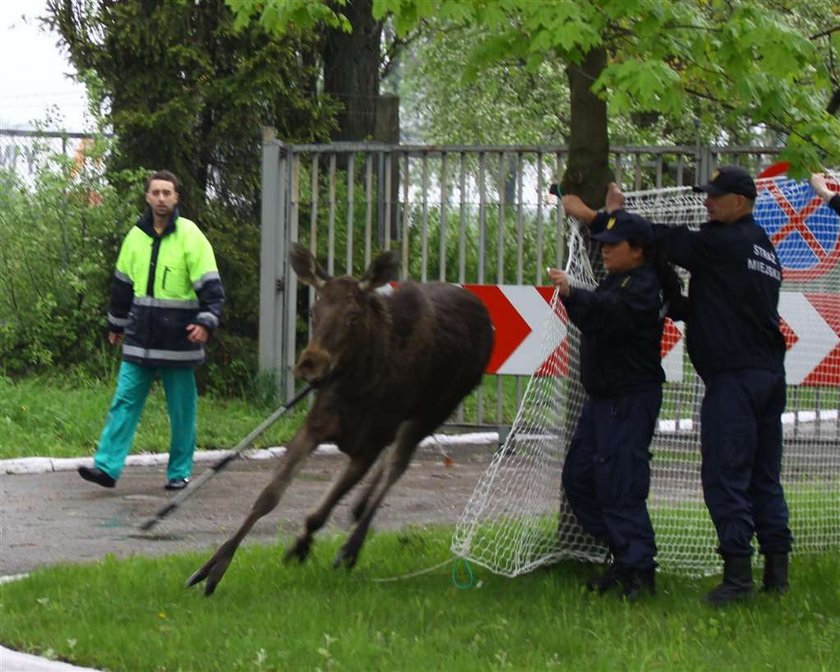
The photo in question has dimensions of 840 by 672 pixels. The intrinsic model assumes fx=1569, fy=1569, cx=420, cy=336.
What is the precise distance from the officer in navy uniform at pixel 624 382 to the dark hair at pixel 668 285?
0.02 metres

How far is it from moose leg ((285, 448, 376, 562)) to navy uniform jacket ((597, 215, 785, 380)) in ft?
6.04

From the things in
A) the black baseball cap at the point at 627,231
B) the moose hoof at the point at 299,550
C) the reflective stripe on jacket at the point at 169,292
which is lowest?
the moose hoof at the point at 299,550

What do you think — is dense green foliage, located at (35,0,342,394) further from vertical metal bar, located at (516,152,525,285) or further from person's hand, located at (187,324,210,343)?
person's hand, located at (187,324,210,343)

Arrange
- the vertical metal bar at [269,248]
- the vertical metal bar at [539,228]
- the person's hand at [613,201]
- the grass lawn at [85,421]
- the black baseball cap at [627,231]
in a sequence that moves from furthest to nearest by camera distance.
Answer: the vertical metal bar at [269,248] < the vertical metal bar at [539,228] < the grass lawn at [85,421] < the person's hand at [613,201] < the black baseball cap at [627,231]

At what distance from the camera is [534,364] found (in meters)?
13.1

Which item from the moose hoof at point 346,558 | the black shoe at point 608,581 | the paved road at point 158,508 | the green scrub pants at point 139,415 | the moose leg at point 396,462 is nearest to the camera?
the black shoe at point 608,581

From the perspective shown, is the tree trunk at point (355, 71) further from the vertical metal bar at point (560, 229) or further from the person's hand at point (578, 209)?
the person's hand at point (578, 209)

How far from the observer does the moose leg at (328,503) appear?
8.13m

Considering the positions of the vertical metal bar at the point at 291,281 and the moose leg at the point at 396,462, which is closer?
the moose leg at the point at 396,462

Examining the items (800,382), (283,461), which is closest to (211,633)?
(283,461)

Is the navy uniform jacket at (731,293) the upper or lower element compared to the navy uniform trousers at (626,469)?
upper

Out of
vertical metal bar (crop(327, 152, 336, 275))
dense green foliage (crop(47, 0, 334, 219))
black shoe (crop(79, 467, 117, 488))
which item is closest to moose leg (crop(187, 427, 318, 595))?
black shoe (crop(79, 467, 117, 488))

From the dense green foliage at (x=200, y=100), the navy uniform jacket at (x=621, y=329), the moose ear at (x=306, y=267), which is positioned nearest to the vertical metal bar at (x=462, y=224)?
the dense green foliage at (x=200, y=100)

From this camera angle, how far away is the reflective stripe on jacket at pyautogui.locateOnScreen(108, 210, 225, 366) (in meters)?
11.0
